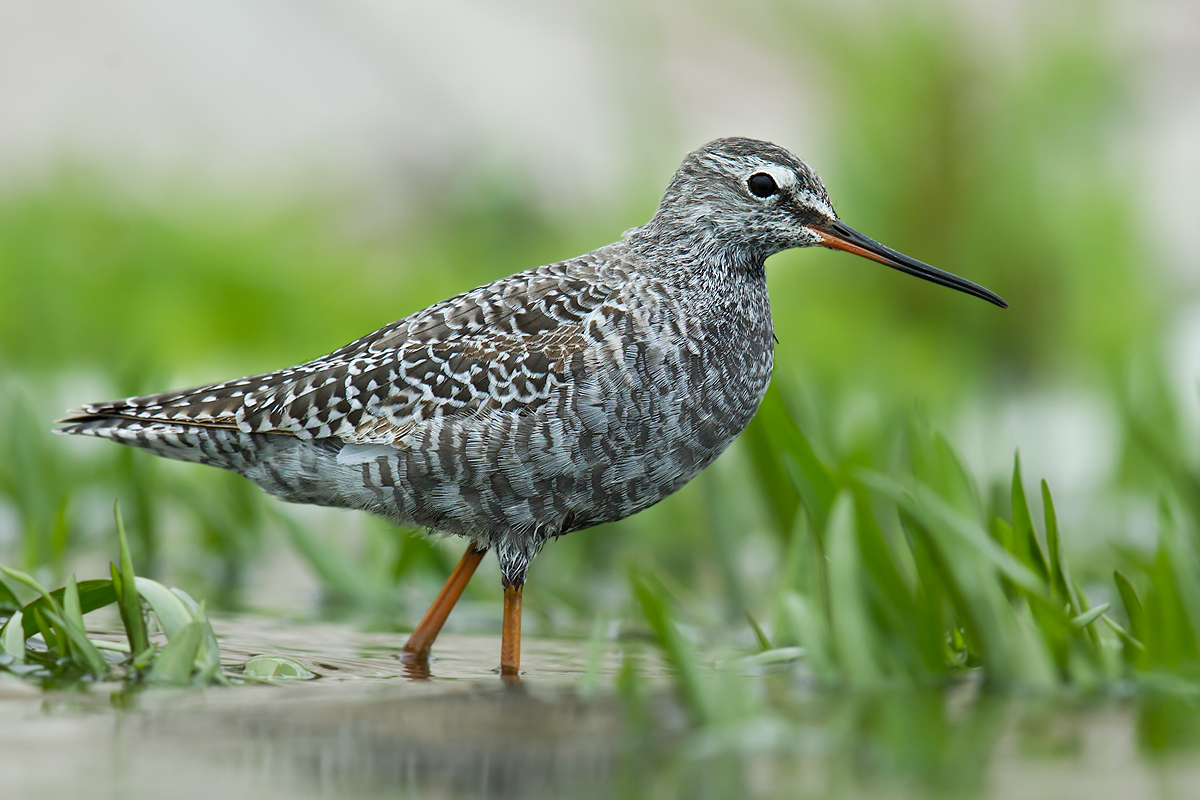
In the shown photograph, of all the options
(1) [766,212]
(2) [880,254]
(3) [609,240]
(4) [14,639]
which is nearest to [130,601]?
(4) [14,639]

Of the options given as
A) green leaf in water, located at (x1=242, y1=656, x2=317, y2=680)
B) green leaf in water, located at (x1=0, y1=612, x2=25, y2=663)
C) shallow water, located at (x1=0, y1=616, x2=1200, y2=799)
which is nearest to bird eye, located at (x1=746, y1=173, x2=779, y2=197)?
shallow water, located at (x1=0, y1=616, x2=1200, y2=799)

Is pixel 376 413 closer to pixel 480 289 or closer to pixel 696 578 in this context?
pixel 480 289

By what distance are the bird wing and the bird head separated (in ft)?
1.71

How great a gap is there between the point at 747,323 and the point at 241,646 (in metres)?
2.04

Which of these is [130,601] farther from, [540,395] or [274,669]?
[540,395]

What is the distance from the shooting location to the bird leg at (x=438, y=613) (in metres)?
4.28

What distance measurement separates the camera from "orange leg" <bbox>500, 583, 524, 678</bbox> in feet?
13.2

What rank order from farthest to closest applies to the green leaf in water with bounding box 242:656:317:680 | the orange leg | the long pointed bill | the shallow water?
the long pointed bill → the orange leg → the green leaf in water with bounding box 242:656:317:680 → the shallow water

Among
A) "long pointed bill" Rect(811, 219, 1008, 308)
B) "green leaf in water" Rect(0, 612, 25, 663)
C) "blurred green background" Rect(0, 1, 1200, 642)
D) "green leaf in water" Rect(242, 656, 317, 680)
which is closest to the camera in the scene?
"green leaf in water" Rect(0, 612, 25, 663)

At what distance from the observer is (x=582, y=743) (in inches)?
108

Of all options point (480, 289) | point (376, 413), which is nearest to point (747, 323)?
point (480, 289)

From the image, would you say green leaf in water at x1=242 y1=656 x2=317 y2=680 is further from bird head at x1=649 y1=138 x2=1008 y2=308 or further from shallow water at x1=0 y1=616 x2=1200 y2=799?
bird head at x1=649 y1=138 x2=1008 y2=308

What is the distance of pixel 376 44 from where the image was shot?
1214 cm

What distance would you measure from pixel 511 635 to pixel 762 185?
6.05 ft
